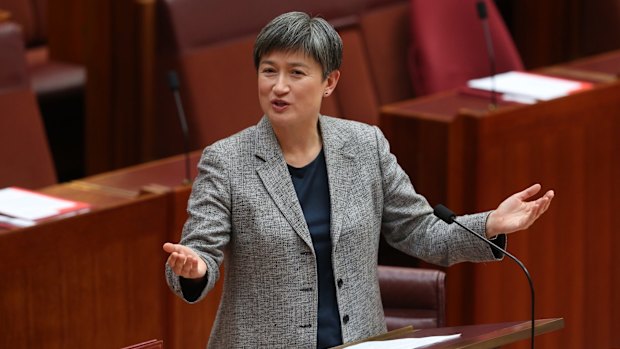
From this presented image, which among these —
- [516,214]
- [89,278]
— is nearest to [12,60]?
[89,278]

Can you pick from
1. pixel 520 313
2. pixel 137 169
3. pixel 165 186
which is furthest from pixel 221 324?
pixel 520 313

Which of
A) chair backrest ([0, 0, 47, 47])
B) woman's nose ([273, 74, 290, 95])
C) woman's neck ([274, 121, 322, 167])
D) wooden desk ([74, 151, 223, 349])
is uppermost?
chair backrest ([0, 0, 47, 47])

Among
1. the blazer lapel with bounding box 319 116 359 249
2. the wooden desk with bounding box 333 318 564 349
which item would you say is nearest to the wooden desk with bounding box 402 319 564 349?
the wooden desk with bounding box 333 318 564 349

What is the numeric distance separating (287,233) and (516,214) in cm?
19

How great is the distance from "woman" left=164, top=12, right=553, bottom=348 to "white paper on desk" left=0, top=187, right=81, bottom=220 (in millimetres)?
398

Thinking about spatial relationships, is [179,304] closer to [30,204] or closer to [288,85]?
[30,204]

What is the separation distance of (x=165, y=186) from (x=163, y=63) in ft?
1.66

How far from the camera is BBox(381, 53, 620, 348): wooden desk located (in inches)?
67.3

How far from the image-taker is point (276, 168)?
1.05 meters

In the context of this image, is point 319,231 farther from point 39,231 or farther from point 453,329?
point 39,231

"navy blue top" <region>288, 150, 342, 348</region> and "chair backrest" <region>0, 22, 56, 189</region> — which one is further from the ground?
"chair backrest" <region>0, 22, 56, 189</region>

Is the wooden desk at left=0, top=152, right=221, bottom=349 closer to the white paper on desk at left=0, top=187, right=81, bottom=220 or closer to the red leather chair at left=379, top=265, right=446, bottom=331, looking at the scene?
the white paper on desk at left=0, top=187, right=81, bottom=220

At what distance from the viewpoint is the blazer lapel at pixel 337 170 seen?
1060mm

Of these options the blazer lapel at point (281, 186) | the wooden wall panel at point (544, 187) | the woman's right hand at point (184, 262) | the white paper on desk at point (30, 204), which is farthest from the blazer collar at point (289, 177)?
the wooden wall panel at point (544, 187)
